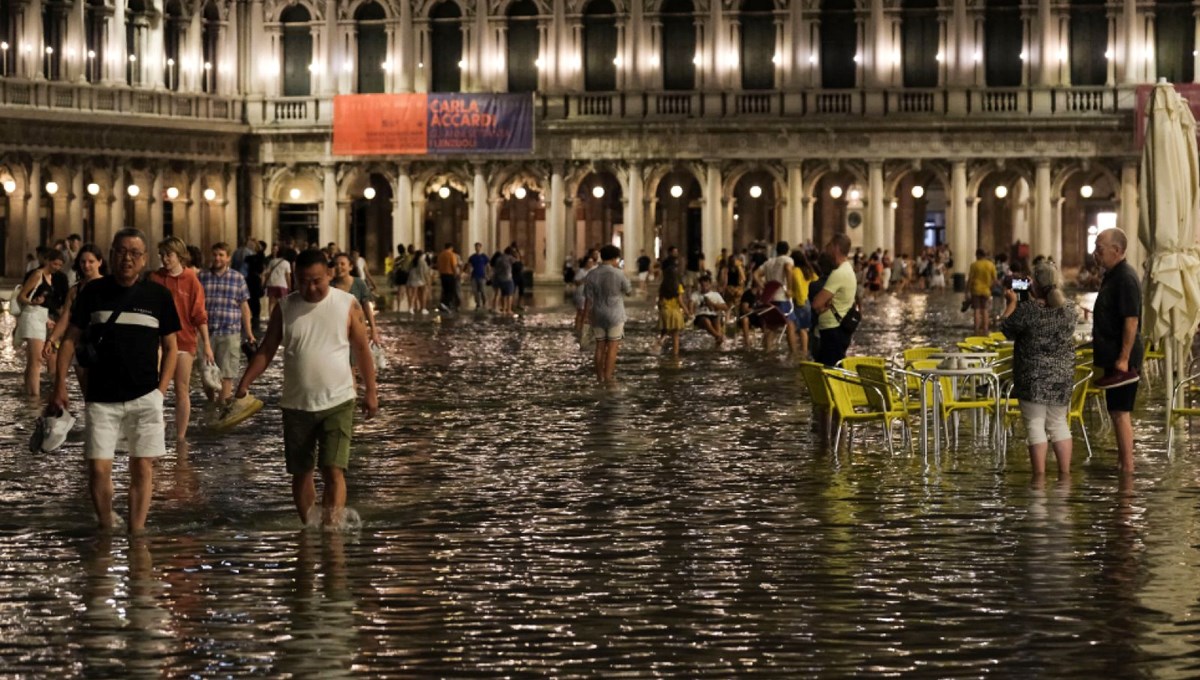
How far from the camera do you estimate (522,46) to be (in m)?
55.2

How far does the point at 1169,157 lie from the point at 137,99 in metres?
39.1

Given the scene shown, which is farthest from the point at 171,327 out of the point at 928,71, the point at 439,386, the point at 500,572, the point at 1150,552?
the point at 928,71

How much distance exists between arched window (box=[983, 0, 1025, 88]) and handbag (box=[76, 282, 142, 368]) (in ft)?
144

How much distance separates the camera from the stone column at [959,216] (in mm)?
53094

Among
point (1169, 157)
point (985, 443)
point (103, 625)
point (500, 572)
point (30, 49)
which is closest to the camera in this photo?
point (103, 625)

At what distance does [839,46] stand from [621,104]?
5524mm

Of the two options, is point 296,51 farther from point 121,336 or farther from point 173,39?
point 121,336

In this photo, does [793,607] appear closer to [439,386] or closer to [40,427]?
[40,427]

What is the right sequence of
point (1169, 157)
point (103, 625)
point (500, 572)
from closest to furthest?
point (103, 625), point (500, 572), point (1169, 157)

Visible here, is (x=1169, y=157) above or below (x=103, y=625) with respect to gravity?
above

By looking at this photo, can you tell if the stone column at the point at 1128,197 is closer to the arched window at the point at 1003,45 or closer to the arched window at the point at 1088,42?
the arched window at the point at 1088,42

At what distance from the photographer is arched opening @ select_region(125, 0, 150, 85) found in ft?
169

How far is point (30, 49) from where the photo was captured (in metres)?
48.6

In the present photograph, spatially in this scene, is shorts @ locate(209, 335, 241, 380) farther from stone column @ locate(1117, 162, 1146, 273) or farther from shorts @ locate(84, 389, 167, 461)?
stone column @ locate(1117, 162, 1146, 273)
